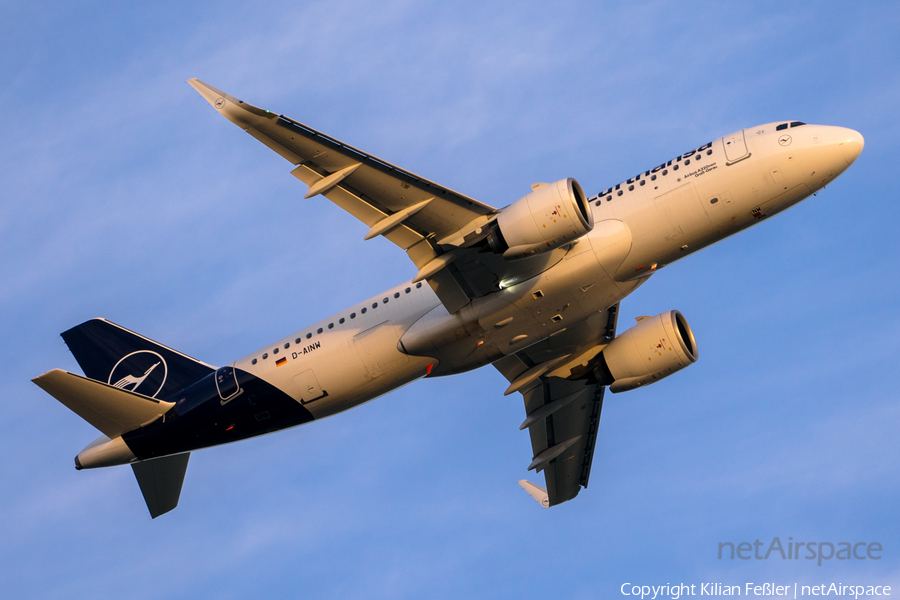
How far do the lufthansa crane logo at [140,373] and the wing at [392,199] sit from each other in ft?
46.3

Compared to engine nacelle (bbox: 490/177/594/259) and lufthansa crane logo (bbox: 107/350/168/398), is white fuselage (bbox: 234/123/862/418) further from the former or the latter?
lufthansa crane logo (bbox: 107/350/168/398)

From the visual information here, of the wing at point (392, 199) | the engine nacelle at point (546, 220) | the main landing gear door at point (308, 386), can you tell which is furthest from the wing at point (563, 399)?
the engine nacelle at point (546, 220)

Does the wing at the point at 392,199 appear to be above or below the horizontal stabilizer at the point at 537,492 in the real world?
above

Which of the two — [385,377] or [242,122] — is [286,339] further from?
[242,122]

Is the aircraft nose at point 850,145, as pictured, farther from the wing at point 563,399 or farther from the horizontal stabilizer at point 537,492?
the horizontal stabilizer at point 537,492

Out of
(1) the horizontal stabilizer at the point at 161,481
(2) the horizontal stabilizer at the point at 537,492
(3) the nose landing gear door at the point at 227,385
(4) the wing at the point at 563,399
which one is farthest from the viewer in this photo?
(2) the horizontal stabilizer at the point at 537,492

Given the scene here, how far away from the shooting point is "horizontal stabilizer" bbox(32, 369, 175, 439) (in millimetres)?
34312

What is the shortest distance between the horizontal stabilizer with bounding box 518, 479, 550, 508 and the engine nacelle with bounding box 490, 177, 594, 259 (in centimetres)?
1798

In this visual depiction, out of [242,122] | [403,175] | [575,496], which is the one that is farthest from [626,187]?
[575,496]

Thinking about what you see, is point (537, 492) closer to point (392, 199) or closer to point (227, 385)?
point (227, 385)

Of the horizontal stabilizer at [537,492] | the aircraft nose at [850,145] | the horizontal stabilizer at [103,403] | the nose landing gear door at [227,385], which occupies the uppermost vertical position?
the aircraft nose at [850,145]

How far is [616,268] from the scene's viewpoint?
33031 mm

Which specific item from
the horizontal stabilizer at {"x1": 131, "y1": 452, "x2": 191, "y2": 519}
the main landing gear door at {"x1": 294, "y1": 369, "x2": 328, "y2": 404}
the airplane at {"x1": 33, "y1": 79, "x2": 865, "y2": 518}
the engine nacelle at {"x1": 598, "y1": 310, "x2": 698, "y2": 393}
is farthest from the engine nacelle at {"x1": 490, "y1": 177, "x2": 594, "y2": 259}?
the horizontal stabilizer at {"x1": 131, "y1": 452, "x2": 191, "y2": 519}

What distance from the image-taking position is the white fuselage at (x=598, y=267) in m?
32.7
